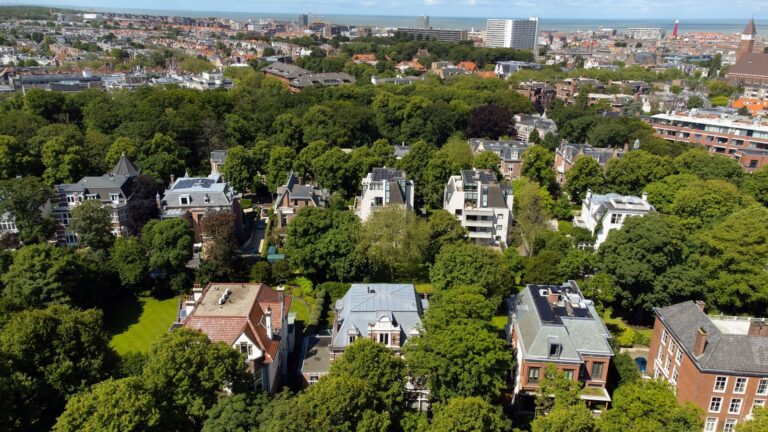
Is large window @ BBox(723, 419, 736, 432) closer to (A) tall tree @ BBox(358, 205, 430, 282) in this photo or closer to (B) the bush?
(A) tall tree @ BBox(358, 205, 430, 282)

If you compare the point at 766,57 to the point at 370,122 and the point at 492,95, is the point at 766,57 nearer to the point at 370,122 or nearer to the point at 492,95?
the point at 492,95

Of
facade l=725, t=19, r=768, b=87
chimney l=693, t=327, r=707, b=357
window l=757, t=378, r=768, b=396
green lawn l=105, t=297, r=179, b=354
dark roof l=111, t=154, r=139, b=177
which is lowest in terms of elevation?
green lawn l=105, t=297, r=179, b=354

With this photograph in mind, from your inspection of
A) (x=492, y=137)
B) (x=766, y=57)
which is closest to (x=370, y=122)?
(x=492, y=137)

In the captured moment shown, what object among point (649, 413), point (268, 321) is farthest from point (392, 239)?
point (649, 413)

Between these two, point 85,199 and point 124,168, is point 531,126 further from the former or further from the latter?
point 85,199

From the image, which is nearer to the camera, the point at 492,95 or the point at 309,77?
the point at 492,95

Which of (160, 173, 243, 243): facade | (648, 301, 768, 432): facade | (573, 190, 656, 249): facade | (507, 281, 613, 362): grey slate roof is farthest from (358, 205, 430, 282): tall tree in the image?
(648, 301, 768, 432): facade
